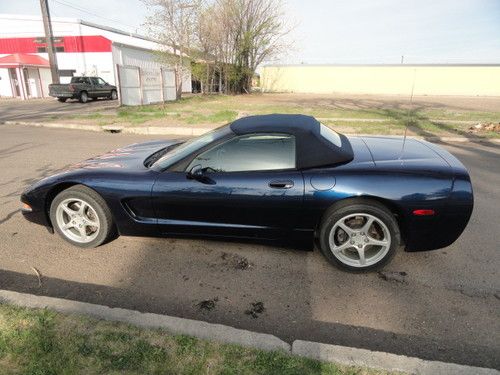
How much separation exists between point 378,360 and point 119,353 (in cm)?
151

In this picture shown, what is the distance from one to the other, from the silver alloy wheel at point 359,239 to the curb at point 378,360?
1085 millimetres

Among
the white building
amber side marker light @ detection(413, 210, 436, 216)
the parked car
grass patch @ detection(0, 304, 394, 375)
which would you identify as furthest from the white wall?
amber side marker light @ detection(413, 210, 436, 216)

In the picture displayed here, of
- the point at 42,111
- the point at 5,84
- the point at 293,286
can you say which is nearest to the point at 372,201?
the point at 293,286

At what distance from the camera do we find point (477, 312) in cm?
261

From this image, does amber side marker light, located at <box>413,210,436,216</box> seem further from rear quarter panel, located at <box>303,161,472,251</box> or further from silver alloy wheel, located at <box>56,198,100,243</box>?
silver alloy wheel, located at <box>56,198,100,243</box>

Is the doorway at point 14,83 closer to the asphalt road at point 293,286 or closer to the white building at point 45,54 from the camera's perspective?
the white building at point 45,54

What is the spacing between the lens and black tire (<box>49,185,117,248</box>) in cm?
334

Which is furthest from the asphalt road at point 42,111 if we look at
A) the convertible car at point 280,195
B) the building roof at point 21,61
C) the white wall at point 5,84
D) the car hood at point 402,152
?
the car hood at point 402,152

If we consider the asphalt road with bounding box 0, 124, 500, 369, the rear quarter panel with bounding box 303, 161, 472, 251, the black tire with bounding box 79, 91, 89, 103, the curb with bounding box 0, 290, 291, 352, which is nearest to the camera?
the curb with bounding box 0, 290, 291, 352

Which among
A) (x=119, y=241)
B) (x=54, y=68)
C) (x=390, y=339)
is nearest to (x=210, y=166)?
(x=119, y=241)

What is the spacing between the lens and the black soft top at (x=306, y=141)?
3.09 metres

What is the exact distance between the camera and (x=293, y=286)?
116 inches

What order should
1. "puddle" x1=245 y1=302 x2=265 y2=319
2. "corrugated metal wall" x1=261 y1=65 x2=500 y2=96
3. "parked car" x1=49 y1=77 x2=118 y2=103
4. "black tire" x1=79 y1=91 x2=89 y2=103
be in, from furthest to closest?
"corrugated metal wall" x1=261 y1=65 x2=500 y2=96
"black tire" x1=79 y1=91 x2=89 y2=103
"parked car" x1=49 y1=77 x2=118 y2=103
"puddle" x1=245 y1=302 x2=265 y2=319

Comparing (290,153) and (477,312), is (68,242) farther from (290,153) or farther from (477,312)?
(477,312)
